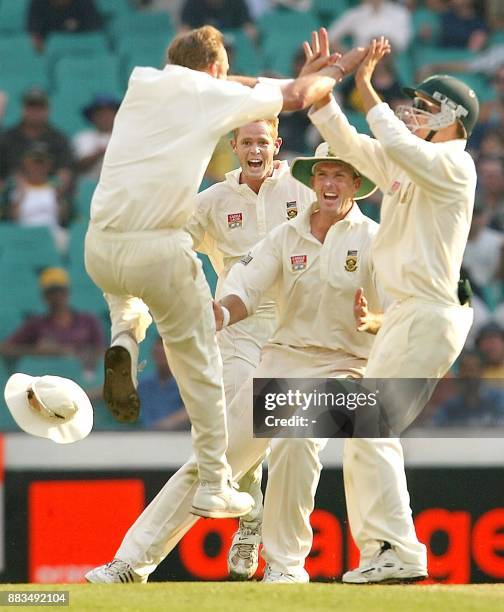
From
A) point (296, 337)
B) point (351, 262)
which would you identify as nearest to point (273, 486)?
point (296, 337)

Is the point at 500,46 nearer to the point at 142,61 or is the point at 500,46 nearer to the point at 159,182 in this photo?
the point at 142,61

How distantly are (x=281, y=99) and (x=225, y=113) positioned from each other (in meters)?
0.26

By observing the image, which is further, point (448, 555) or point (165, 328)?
point (448, 555)

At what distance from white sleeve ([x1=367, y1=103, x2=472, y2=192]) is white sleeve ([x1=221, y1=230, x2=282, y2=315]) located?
0.84m

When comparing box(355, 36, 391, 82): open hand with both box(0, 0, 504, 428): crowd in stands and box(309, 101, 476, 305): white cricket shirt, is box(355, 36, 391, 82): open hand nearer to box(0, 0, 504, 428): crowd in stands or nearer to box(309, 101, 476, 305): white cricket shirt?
box(309, 101, 476, 305): white cricket shirt

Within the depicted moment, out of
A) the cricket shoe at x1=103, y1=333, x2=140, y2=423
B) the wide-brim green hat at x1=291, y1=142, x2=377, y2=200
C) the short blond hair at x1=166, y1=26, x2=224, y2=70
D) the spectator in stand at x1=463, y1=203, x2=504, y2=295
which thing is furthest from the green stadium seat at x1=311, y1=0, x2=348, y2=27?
the cricket shoe at x1=103, y1=333, x2=140, y2=423

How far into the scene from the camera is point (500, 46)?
Answer: 39.7ft

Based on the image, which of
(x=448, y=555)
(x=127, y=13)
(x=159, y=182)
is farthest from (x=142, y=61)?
(x=159, y=182)

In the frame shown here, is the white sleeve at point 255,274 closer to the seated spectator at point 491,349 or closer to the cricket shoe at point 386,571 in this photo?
the cricket shoe at point 386,571

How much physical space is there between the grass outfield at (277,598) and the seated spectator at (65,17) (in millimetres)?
6752

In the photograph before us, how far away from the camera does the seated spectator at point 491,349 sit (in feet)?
32.0

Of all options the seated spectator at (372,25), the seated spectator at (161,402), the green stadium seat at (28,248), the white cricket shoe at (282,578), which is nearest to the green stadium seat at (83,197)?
the green stadium seat at (28,248)

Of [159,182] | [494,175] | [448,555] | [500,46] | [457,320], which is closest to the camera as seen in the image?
[159,182]

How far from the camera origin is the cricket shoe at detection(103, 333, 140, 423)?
584cm
